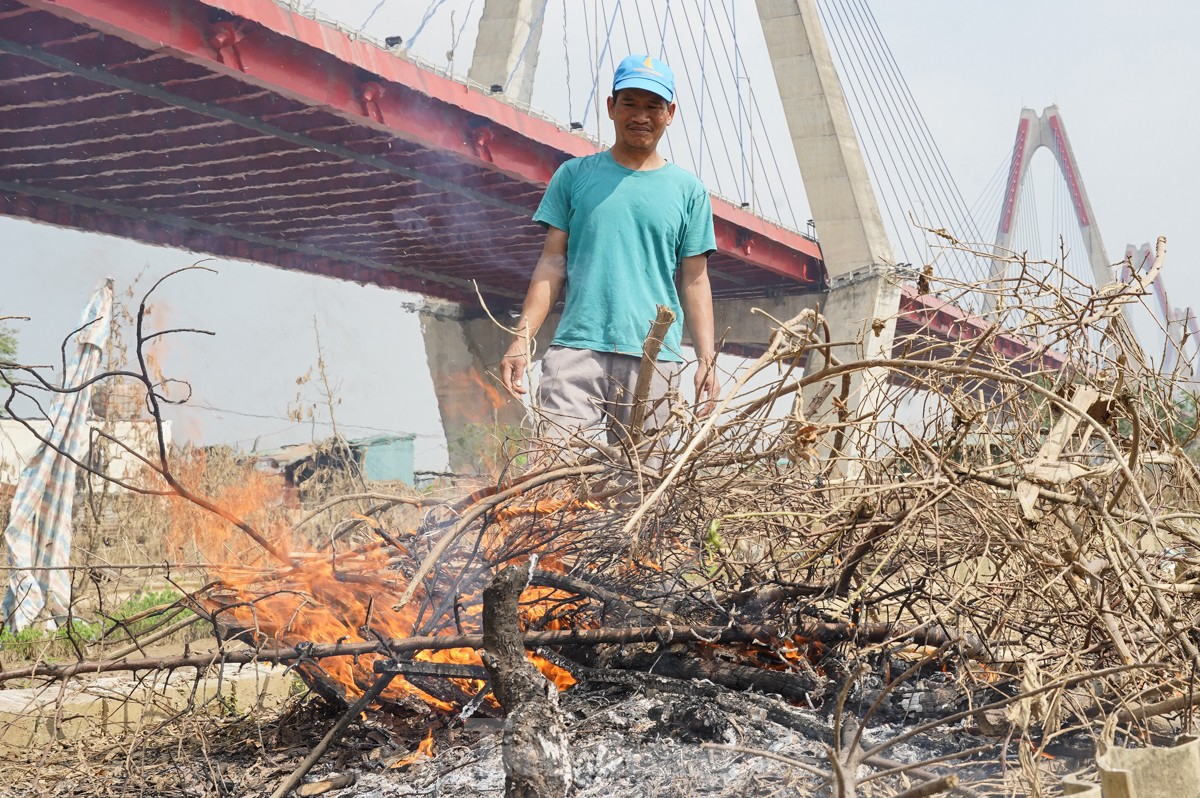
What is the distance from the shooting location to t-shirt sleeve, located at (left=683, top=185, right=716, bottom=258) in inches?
149

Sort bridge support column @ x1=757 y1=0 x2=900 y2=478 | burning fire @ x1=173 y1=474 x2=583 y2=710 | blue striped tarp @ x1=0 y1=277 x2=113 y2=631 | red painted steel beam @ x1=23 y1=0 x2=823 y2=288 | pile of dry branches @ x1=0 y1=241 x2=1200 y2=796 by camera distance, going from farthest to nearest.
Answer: bridge support column @ x1=757 y1=0 x2=900 y2=478 → red painted steel beam @ x1=23 y1=0 x2=823 y2=288 → blue striped tarp @ x1=0 y1=277 x2=113 y2=631 → burning fire @ x1=173 y1=474 x2=583 y2=710 → pile of dry branches @ x1=0 y1=241 x2=1200 y2=796

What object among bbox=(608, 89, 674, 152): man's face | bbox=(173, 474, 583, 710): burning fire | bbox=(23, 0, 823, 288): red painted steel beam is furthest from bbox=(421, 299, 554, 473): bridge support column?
bbox=(173, 474, 583, 710): burning fire

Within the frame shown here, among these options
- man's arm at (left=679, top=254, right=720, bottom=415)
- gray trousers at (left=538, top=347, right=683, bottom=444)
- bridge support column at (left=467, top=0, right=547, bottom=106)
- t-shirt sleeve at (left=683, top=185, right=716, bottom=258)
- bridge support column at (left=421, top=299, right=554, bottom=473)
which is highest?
bridge support column at (left=467, top=0, right=547, bottom=106)

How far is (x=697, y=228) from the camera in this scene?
12.4 feet

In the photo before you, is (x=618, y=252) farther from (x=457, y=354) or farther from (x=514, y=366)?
(x=457, y=354)

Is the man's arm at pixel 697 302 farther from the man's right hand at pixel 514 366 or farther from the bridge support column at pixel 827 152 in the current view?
the bridge support column at pixel 827 152

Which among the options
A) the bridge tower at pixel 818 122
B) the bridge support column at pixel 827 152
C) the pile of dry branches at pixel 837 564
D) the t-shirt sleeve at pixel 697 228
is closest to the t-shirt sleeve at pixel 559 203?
the t-shirt sleeve at pixel 697 228

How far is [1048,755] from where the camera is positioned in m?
2.27

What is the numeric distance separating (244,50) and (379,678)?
27.3 feet

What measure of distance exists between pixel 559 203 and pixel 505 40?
40.6 feet

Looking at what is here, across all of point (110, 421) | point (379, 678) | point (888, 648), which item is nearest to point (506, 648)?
point (379, 678)

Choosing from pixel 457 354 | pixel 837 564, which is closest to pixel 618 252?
pixel 837 564

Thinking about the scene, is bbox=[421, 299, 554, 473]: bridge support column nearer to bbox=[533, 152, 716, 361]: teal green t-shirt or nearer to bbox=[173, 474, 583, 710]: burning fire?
bbox=[533, 152, 716, 361]: teal green t-shirt

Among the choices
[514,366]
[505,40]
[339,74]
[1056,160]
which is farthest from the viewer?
[1056,160]
